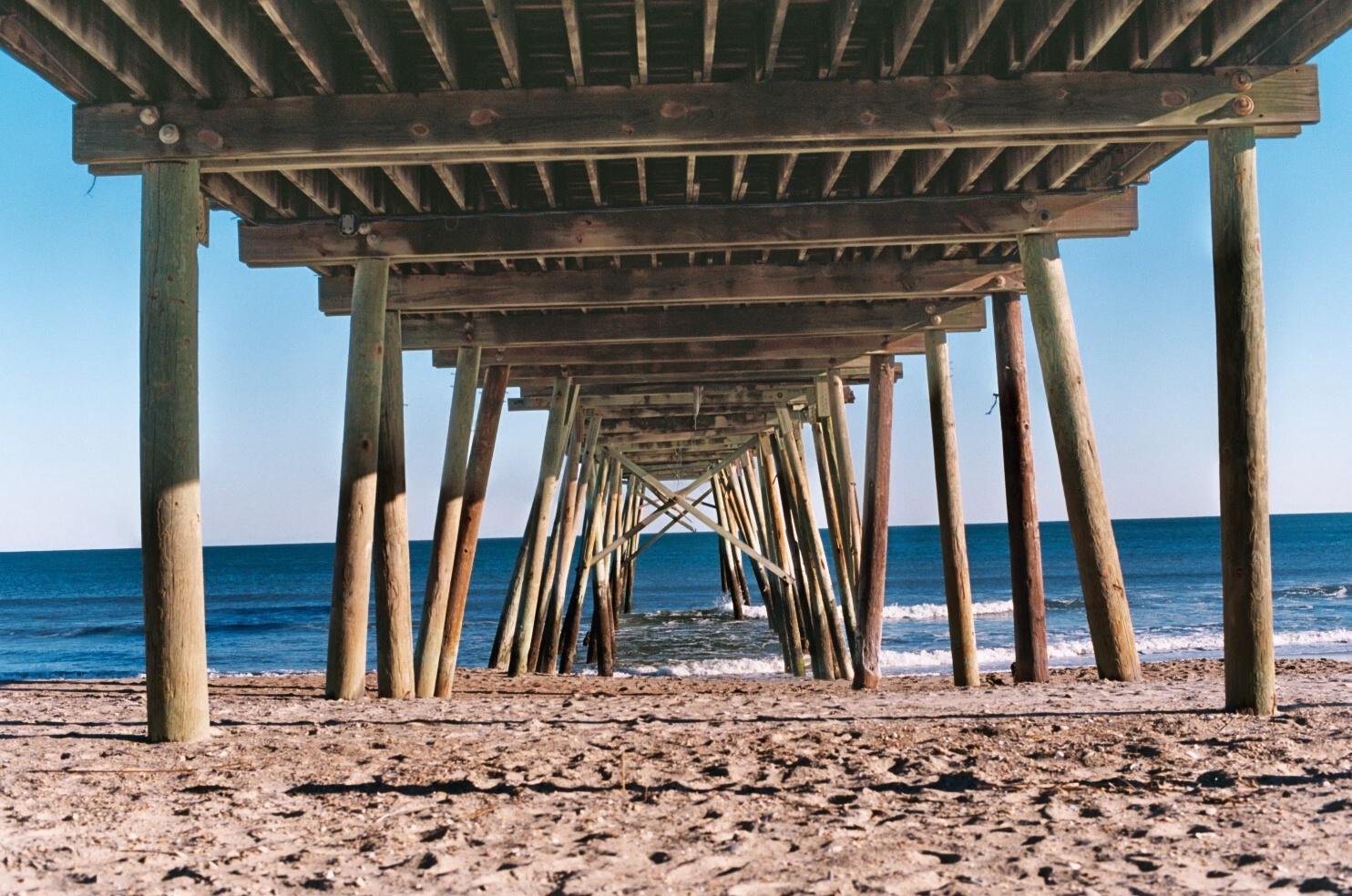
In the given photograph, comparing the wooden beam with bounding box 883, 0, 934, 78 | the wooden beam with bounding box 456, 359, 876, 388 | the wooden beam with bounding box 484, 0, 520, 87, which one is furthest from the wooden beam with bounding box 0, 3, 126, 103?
the wooden beam with bounding box 456, 359, 876, 388

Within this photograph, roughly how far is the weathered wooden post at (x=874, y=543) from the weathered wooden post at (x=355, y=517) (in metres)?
4.67

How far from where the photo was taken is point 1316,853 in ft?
10.9

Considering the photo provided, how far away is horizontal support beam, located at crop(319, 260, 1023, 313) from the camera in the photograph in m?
9.01

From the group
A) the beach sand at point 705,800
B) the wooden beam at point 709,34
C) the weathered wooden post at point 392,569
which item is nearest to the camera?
the beach sand at point 705,800

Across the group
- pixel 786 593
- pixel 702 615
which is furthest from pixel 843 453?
pixel 702 615

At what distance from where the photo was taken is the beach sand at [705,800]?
11.0ft

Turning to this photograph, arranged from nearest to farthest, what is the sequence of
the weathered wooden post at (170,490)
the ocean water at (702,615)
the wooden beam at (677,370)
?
the weathered wooden post at (170,490) < the wooden beam at (677,370) < the ocean water at (702,615)

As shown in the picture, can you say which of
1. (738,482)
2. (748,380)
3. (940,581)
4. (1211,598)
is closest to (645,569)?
(940,581)

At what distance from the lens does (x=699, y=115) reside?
566cm

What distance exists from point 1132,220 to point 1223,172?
225cm

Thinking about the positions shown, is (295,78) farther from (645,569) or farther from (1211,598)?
(645,569)

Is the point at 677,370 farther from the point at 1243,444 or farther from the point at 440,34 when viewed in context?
the point at 1243,444

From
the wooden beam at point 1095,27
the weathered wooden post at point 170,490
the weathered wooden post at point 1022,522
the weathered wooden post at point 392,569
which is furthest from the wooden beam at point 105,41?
the weathered wooden post at point 1022,522

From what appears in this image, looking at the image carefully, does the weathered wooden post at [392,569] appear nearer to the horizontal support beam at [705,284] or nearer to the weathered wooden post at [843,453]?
Answer: the horizontal support beam at [705,284]
